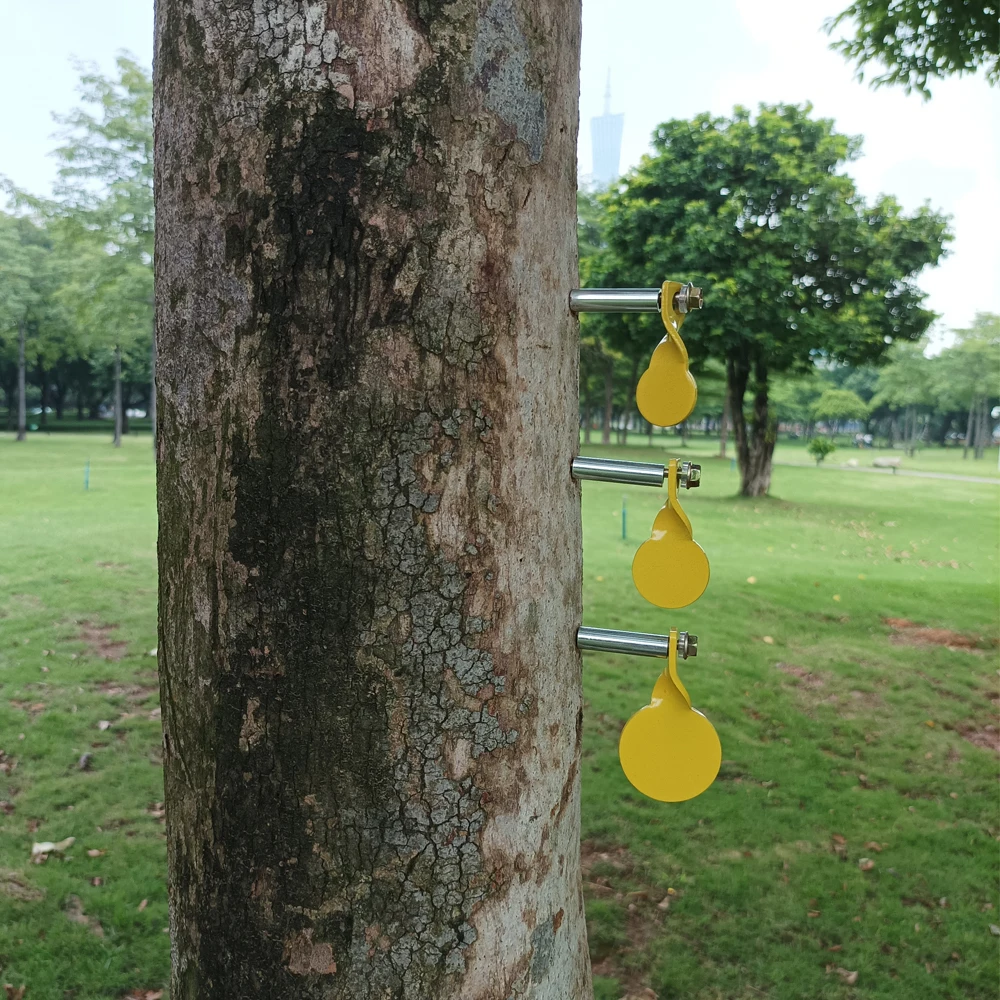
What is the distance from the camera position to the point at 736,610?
808 centimetres

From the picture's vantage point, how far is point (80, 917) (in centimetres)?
323

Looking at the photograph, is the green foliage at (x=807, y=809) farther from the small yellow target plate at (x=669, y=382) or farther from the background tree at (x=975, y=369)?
the background tree at (x=975, y=369)

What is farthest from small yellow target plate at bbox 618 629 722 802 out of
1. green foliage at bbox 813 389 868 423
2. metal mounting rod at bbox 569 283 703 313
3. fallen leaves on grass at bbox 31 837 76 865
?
green foliage at bbox 813 389 868 423

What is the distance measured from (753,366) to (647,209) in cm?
436

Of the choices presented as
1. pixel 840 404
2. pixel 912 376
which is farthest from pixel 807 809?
pixel 840 404

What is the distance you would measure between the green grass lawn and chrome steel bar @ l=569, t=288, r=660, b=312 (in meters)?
2.79

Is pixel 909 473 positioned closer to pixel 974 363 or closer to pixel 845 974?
pixel 974 363

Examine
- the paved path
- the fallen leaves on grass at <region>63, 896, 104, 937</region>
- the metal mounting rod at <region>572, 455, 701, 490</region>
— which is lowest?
the fallen leaves on grass at <region>63, 896, 104, 937</region>

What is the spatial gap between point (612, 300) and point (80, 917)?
134 inches

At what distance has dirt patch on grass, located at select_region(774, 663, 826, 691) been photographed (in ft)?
20.1

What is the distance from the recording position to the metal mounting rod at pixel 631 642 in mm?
1084

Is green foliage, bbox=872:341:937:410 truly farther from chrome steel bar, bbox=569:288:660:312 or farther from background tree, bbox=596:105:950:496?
chrome steel bar, bbox=569:288:660:312

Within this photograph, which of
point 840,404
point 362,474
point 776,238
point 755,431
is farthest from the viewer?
point 840,404

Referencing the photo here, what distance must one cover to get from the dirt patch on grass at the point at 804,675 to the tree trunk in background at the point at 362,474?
5669 mm
